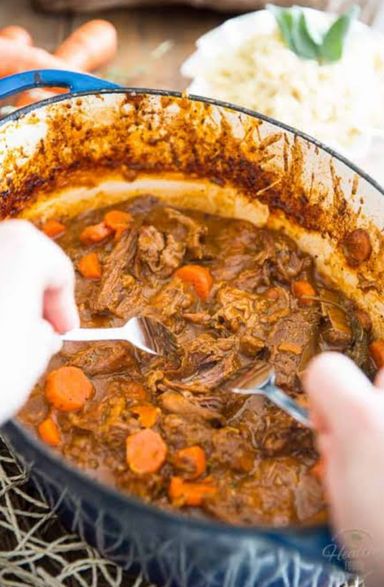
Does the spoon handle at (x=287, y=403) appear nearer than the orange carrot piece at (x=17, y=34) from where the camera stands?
Yes

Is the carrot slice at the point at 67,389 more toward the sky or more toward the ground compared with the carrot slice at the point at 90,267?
more toward the ground

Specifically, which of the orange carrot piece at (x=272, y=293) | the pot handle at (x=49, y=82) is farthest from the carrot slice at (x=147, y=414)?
the pot handle at (x=49, y=82)

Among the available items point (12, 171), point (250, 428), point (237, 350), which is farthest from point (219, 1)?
point (250, 428)

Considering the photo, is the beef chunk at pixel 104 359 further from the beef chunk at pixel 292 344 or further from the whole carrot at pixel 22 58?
the whole carrot at pixel 22 58

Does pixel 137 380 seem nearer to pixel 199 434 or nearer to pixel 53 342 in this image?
pixel 199 434

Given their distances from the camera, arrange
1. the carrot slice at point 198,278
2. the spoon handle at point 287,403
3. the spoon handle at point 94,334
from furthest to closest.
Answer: the carrot slice at point 198,278
the spoon handle at point 94,334
the spoon handle at point 287,403

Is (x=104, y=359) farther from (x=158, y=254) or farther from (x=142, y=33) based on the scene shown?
(x=142, y=33)
